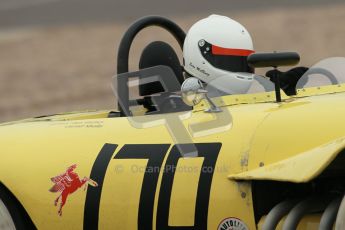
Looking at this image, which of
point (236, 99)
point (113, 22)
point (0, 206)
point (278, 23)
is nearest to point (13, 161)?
point (0, 206)

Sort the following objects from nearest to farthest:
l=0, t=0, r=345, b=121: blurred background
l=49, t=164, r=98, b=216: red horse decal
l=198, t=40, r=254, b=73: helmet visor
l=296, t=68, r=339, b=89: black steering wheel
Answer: l=49, t=164, r=98, b=216: red horse decal < l=296, t=68, r=339, b=89: black steering wheel < l=198, t=40, r=254, b=73: helmet visor < l=0, t=0, r=345, b=121: blurred background

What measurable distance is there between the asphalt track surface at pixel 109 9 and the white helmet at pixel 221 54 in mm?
15625

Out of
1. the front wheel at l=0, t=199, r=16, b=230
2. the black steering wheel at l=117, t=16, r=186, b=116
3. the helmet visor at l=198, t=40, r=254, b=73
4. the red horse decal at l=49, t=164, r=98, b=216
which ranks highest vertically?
the black steering wheel at l=117, t=16, r=186, b=116

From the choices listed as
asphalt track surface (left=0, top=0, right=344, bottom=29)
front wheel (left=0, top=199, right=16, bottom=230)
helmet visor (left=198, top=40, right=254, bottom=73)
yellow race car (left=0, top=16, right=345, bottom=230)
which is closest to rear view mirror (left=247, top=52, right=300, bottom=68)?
yellow race car (left=0, top=16, right=345, bottom=230)

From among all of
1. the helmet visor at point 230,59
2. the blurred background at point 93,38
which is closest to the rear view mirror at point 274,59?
the helmet visor at point 230,59

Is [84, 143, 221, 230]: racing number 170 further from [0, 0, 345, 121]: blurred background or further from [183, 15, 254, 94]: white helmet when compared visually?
[0, 0, 345, 121]: blurred background

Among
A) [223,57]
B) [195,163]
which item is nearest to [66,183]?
[195,163]

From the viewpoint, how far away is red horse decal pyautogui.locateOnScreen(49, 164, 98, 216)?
5.19 m

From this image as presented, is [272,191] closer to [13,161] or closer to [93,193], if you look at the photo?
[93,193]

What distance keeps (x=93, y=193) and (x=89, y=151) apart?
0.26m

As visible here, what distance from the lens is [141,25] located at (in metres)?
6.61

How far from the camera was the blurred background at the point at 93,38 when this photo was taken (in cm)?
1602

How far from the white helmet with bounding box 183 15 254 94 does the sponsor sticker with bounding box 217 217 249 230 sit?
122 cm

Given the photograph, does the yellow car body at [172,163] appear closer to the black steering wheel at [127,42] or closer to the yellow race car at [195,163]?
the yellow race car at [195,163]
